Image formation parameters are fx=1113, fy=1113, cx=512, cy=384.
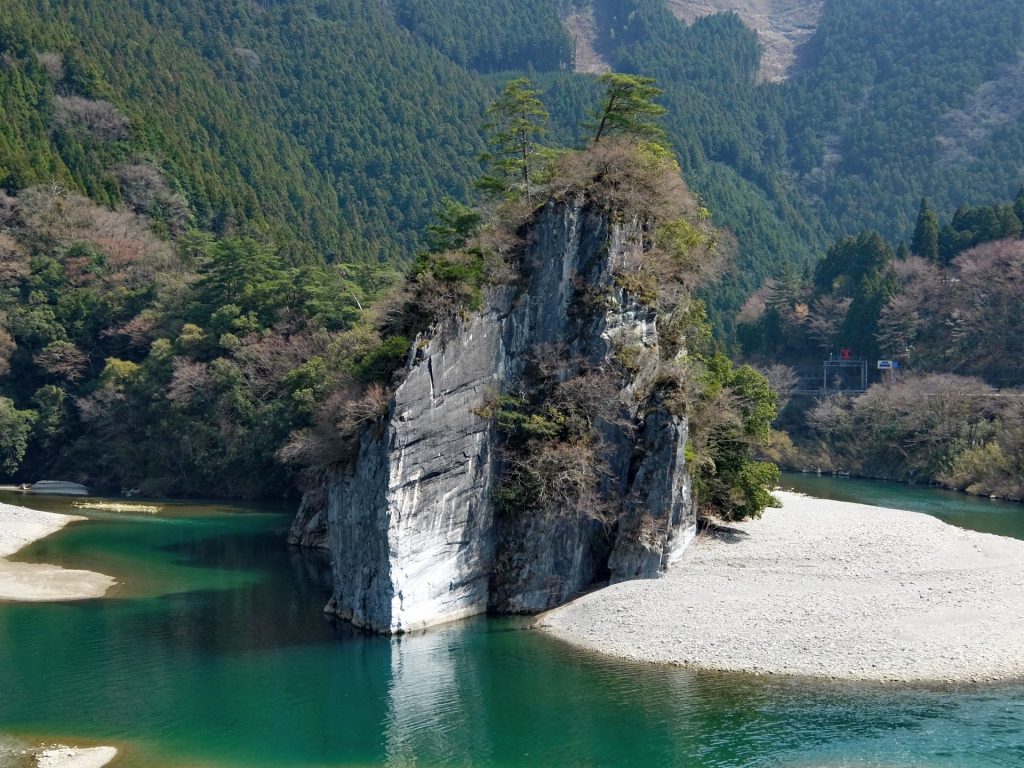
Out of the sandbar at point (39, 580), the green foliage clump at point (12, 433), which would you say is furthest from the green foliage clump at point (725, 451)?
the green foliage clump at point (12, 433)

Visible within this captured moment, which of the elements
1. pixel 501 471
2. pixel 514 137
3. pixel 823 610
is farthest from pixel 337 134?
pixel 823 610

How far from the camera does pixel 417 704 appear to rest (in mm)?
30438

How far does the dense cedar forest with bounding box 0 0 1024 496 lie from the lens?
260 ft

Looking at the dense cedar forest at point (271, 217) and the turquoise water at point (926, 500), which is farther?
the dense cedar forest at point (271, 217)

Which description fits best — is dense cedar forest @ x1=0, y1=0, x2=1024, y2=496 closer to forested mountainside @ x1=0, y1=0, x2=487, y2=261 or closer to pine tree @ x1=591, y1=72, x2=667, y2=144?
forested mountainside @ x1=0, y1=0, x2=487, y2=261

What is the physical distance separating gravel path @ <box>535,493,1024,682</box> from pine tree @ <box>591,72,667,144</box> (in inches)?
693

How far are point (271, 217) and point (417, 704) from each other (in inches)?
4055

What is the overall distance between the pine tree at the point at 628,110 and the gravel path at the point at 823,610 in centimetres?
1759

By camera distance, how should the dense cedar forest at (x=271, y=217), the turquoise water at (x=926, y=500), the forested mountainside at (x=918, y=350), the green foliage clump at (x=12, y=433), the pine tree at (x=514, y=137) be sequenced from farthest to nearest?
1. the green foliage clump at (x=12, y=433)
2. the forested mountainside at (x=918, y=350)
3. the dense cedar forest at (x=271, y=217)
4. the turquoise water at (x=926, y=500)
5. the pine tree at (x=514, y=137)

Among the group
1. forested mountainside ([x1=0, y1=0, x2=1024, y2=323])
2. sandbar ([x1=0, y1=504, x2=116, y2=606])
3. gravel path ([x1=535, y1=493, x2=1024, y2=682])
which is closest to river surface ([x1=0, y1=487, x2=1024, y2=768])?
gravel path ([x1=535, y1=493, x2=1024, y2=682])

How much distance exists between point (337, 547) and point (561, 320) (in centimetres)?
1166

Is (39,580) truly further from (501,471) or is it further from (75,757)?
(75,757)

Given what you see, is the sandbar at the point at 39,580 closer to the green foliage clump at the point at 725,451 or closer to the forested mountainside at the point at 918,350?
the green foliage clump at the point at 725,451

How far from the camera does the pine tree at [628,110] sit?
155 feet
